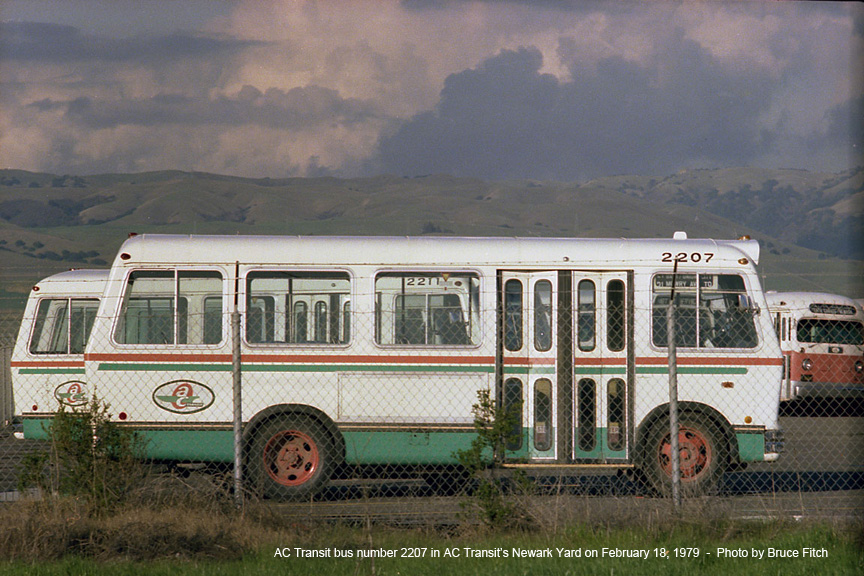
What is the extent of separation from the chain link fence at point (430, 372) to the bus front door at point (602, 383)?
0.05 feet

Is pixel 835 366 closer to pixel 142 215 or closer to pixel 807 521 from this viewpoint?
pixel 807 521

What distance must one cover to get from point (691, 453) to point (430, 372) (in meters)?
3.18

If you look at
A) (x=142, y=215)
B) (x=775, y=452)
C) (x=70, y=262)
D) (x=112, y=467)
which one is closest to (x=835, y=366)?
(x=775, y=452)

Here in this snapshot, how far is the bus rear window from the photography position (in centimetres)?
2411

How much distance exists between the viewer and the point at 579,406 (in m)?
11.2

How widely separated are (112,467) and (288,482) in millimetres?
2985

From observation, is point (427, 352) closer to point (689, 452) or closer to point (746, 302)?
point (689, 452)

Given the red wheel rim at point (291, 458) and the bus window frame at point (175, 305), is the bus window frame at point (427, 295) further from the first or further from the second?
the bus window frame at point (175, 305)


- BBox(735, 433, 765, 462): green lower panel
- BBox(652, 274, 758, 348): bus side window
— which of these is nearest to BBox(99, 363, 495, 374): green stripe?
BBox(652, 274, 758, 348): bus side window

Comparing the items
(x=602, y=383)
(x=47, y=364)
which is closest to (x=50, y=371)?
(x=47, y=364)

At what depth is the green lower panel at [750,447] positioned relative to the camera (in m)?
11.1

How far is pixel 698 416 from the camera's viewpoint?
36.9 feet

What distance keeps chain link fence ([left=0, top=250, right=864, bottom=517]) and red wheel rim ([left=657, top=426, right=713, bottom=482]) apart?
0.07 feet

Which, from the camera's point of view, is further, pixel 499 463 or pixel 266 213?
pixel 266 213
